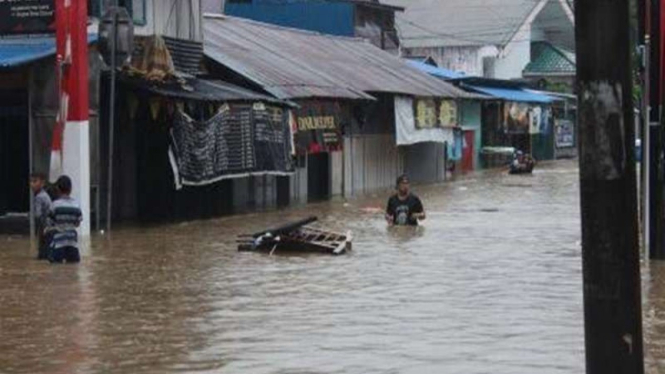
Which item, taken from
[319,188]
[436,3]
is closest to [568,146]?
[436,3]

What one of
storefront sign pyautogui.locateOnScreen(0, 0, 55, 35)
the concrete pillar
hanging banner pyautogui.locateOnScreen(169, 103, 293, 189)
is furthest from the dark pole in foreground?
hanging banner pyautogui.locateOnScreen(169, 103, 293, 189)

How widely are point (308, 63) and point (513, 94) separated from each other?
22378mm

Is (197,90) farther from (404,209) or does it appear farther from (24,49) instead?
(404,209)

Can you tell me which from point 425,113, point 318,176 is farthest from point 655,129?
point 425,113

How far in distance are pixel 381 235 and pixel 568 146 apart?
1833 inches

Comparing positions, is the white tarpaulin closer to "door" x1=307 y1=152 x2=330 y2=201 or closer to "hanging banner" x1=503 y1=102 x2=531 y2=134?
"door" x1=307 y1=152 x2=330 y2=201

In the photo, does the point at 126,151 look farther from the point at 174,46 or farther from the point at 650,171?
the point at 650,171

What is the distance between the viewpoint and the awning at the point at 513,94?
Answer: 175ft

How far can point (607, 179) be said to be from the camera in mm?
5750

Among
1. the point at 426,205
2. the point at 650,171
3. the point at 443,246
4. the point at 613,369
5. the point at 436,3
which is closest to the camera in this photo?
the point at 613,369

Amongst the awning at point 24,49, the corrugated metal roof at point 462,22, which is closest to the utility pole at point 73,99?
the awning at point 24,49

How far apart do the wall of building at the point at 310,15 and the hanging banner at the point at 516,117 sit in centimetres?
828

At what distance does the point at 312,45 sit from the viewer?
133ft

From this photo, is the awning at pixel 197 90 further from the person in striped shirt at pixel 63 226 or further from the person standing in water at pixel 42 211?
the person in striped shirt at pixel 63 226
